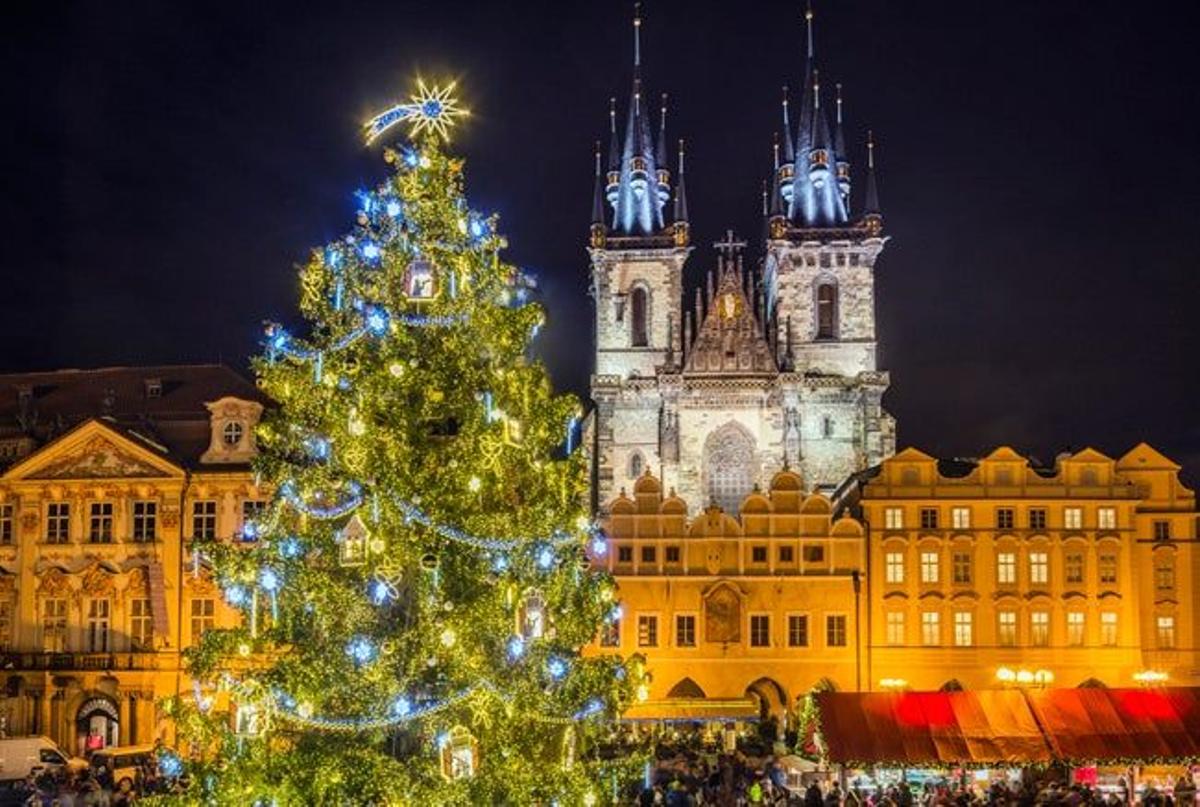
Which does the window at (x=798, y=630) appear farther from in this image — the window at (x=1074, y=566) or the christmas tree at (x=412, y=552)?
the christmas tree at (x=412, y=552)

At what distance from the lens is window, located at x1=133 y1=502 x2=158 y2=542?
43.8m

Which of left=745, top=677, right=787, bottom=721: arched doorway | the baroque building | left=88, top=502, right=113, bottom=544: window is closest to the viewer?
left=88, top=502, right=113, bottom=544: window

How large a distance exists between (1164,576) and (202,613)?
30310mm

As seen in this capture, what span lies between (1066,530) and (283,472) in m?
35.3

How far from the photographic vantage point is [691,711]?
4369cm

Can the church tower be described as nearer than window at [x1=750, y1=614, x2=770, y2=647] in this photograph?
No

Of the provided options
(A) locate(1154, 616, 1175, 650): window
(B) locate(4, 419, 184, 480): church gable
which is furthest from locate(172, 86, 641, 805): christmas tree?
(A) locate(1154, 616, 1175, 650): window

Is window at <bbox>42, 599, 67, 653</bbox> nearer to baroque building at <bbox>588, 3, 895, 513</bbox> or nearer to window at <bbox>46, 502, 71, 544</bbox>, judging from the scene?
window at <bbox>46, 502, 71, 544</bbox>

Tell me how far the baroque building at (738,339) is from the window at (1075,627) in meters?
14.9

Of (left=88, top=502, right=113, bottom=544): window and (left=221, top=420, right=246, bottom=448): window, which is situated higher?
(left=221, top=420, right=246, bottom=448): window

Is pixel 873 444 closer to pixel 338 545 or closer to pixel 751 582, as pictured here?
pixel 751 582

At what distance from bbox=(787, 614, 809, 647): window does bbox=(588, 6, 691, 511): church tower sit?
52.8ft

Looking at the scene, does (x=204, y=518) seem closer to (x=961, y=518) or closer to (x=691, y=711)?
(x=691, y=711)

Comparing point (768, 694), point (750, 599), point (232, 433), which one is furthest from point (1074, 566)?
point (232, 433)
